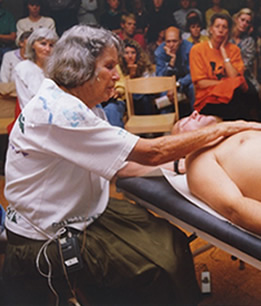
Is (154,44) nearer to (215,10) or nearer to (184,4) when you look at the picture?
(184,4)

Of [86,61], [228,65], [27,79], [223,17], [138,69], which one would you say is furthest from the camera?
[138,69]

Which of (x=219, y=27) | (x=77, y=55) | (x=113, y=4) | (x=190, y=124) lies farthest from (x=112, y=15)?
(x=77, y=55)

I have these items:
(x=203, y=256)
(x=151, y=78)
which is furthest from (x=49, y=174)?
(x=151, y=78)

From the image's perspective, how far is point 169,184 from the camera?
1831 millimetres

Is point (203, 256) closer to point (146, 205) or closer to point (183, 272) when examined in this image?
point (146, 205)

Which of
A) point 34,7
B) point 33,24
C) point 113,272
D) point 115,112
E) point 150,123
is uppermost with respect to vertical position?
point 34,7

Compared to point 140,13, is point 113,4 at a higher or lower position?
higher

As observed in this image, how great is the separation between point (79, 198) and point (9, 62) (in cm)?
274

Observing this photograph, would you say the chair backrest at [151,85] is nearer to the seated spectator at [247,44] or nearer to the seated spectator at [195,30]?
the seated spectator at [195,30]

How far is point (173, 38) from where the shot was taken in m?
4.02

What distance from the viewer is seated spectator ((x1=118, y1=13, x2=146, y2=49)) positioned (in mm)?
3957

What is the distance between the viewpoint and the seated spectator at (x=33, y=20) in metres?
3.61

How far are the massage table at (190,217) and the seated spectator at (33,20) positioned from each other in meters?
2.33

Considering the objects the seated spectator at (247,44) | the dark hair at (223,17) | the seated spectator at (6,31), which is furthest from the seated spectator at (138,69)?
the seated spectator at (6,31)
